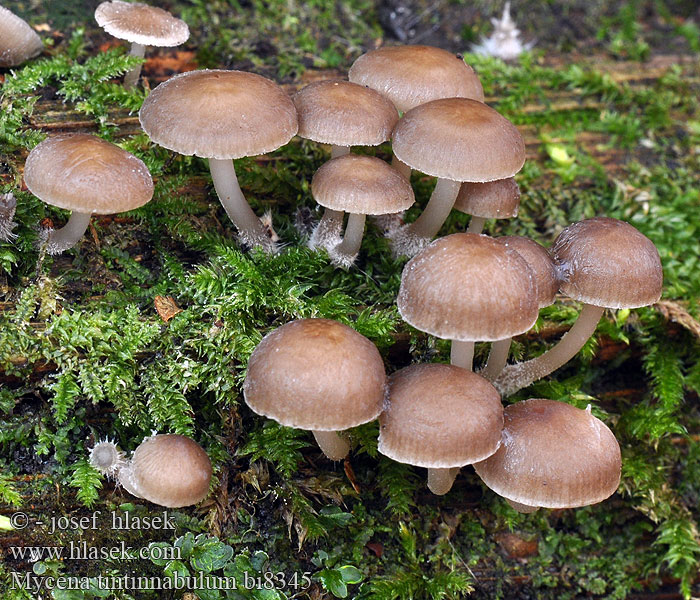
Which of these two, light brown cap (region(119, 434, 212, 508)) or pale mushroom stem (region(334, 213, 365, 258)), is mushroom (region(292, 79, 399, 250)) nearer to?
pale mushroom stem (region(334, 213, 365, 258))

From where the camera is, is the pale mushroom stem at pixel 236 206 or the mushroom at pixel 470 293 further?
the pale mushroom stem at pixel 236 206

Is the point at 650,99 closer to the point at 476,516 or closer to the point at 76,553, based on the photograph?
the point at 476,516

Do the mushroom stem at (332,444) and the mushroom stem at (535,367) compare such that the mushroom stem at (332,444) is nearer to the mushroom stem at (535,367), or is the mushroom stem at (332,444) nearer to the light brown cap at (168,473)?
the light brown cap at (168,473)

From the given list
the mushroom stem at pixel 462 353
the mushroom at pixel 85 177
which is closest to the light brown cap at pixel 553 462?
the mushroom stem at pixel 462 353

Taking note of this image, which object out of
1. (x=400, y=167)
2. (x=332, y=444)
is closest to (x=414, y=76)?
(x=400, y=167)

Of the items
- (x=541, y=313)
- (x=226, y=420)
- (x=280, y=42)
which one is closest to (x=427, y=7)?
(x=280, y=42)
